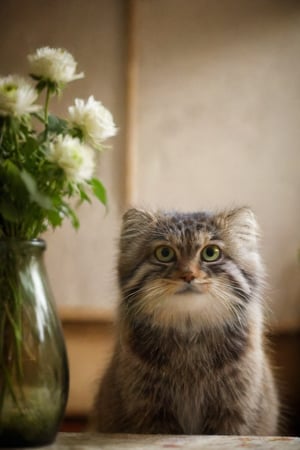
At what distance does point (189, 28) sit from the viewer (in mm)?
2756

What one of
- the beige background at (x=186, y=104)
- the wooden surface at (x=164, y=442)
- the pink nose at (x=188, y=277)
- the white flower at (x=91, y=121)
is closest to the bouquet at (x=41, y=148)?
the white flower at (x=91, y=121)

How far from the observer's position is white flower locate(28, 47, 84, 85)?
1159 millimetres

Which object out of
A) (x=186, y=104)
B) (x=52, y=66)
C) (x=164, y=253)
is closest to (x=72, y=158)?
(x=52, y=66)

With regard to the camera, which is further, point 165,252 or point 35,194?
point 165,252

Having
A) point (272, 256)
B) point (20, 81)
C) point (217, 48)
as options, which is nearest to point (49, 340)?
point (20, 81)

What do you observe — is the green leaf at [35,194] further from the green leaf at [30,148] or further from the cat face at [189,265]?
the cat face at [189,265]

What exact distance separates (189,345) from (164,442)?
260 millimetres

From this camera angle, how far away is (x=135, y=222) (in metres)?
1.61

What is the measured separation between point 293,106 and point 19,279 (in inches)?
75.9

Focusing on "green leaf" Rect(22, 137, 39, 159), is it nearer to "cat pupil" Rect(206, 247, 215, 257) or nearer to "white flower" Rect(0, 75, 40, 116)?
"white flower" Rect(0, 75, 40, 116)

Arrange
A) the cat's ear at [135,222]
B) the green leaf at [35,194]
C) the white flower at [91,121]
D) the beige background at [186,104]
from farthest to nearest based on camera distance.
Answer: the beige background at [186,104] < the cat's ear at [135,222] < the white flower at [91,121] < the green leaf at [35,194]

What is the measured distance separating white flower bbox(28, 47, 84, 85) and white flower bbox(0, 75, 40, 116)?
0.15 feet

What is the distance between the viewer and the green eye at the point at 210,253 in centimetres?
147

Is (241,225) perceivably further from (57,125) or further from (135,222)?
(57,125)
